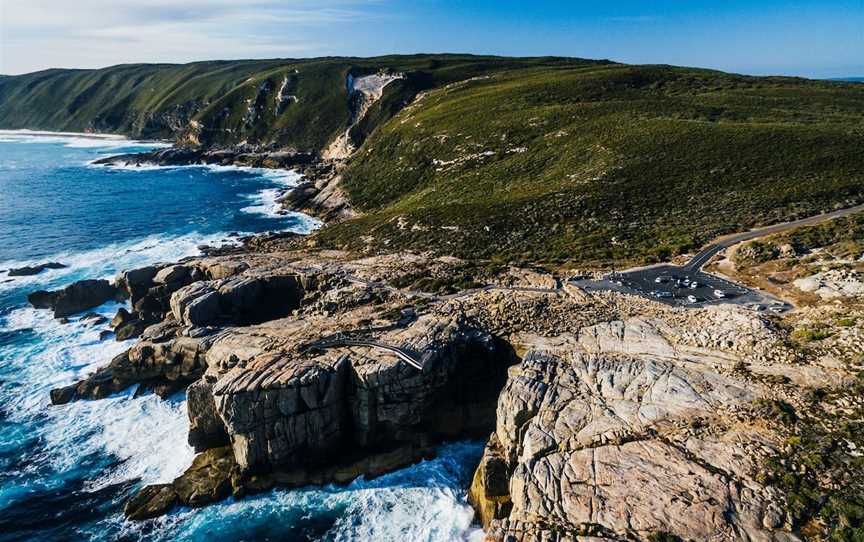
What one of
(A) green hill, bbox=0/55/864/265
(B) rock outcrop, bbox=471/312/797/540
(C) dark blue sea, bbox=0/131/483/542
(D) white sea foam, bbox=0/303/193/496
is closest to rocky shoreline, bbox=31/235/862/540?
(B) rock outcrop, bbox=471/312/797/540

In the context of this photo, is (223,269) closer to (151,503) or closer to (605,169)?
(151,503)

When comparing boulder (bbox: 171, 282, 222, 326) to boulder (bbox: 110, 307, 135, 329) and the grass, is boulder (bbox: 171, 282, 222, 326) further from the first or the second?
the grass

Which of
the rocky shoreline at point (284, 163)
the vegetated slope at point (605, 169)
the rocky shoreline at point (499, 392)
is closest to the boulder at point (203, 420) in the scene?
the rocky shoreline at point (499, 392)

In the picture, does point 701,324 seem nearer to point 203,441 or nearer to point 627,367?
point 627,367

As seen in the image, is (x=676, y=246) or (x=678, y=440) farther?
(x=676, y=246)

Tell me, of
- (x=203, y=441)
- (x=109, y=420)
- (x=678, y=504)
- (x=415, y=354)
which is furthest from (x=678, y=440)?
(x=109, y=420)

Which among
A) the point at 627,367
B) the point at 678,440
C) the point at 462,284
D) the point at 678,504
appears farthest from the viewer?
the point at 462,284
